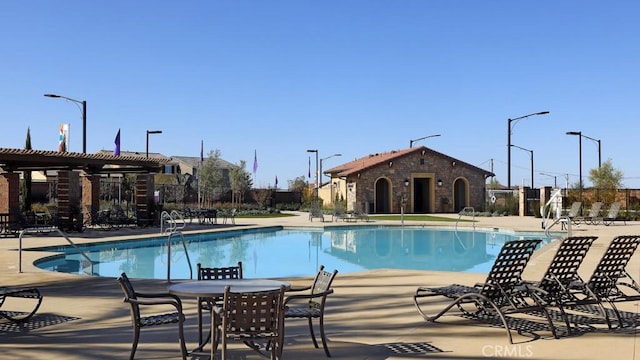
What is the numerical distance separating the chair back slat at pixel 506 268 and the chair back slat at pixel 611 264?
0.90 metres

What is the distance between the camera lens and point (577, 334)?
6121 mm

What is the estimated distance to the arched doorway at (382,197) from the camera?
38.0 meters

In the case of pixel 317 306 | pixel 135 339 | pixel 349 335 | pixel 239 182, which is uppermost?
pixel 239 182

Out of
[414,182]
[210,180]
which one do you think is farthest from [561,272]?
[210,180]

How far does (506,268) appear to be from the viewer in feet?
20.9

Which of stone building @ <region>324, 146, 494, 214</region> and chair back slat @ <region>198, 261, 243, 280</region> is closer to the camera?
chair back slat @ <region>198, 261, 243, 280</region>

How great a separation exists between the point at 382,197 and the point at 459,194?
4.85 meters

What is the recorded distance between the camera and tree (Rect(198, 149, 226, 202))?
42.5 meters

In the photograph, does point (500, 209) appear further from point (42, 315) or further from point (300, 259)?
point (42, 315)

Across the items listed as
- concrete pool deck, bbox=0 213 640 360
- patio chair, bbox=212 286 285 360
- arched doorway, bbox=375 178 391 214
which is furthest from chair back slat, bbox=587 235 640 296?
arched doorway, bbox=375 178 391 214

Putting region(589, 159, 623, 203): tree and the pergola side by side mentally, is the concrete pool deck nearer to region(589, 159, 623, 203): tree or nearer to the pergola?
the pergola

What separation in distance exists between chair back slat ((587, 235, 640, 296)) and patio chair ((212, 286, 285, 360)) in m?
3.89

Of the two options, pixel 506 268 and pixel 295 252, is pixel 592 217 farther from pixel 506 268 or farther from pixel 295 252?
pixel 506 268

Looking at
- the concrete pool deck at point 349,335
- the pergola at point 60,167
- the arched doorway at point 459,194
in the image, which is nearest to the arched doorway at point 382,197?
the arched doorway at point 459,194
